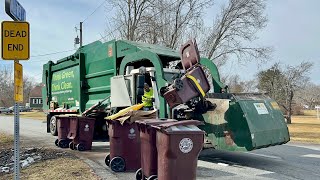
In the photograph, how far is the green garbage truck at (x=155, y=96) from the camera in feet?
24.4

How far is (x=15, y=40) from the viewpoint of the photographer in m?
4.97

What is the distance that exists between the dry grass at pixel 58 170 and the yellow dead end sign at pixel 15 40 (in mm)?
2680

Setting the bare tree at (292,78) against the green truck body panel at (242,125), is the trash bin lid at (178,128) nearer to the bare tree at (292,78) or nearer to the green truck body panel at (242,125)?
the green truck body panel at (242,125)

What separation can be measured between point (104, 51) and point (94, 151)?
288 cm

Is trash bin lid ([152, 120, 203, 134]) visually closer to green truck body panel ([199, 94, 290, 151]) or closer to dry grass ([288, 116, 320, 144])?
green truck body panel ([199, 94, 290, 151])

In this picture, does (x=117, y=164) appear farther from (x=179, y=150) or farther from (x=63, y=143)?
(x=63, y=143)

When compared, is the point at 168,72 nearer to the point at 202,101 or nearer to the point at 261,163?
the point at 202,101

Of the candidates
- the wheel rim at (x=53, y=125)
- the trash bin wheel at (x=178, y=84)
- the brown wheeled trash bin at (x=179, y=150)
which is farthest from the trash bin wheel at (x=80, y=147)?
the brown wheeled trash bin at (x=179, y=150)

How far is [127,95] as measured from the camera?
925cm

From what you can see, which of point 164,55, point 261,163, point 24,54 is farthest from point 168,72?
point 24,54

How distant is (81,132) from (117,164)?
3.52m

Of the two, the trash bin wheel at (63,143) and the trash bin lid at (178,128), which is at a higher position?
the trash bin lid at (178,128)

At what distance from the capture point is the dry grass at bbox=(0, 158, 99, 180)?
6.85m

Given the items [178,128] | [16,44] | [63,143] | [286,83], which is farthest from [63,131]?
[286,83]
